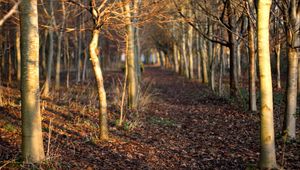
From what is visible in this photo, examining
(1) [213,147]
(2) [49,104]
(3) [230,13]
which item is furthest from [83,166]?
(3) [230,13]

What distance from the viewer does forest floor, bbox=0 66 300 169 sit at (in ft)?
21.2

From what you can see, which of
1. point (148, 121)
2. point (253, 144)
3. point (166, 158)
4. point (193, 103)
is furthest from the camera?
point (193, 103)

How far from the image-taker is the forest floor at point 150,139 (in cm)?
646

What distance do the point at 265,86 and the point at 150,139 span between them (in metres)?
3.88

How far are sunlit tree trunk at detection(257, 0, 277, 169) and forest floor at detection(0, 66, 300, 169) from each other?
357 mm

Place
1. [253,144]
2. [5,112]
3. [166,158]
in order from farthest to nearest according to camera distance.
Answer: [5,112]
[253,144]
[166,158]

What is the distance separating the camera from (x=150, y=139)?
864cm

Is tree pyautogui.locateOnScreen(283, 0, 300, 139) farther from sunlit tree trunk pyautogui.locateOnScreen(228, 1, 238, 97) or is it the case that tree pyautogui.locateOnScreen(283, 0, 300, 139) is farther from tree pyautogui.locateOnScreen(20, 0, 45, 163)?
tree pyautogui.locateOnScreen(20, 0, 45, 163)

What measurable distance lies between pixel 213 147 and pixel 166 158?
1.44 m

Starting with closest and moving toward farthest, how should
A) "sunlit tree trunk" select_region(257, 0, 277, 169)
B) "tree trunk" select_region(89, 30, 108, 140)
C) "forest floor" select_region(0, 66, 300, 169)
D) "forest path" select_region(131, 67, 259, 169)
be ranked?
"sunlit tree trunk" select_region(257, 0, 277, 169), "forest floor" select_region(0, 66, 300, 169), "forest path" select_region(131, 67, 259, 169), "tree trunk" select_region(89, 30, 108, 140)

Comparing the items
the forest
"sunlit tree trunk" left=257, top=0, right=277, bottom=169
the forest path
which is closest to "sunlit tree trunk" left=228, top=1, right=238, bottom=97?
the forest

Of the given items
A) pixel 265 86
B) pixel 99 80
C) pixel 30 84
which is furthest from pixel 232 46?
pixel 30 84

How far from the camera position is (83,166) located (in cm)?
609

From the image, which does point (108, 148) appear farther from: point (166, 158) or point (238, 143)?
point (238, 143)
